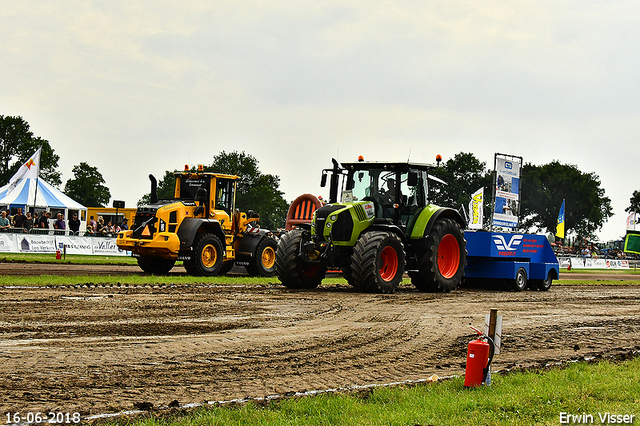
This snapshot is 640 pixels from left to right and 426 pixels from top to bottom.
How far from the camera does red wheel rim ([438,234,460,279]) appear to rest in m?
15.9

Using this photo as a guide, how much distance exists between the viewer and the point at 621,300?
15656 mm

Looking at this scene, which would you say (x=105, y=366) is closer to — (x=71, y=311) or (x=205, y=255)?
(x=71, y=311)

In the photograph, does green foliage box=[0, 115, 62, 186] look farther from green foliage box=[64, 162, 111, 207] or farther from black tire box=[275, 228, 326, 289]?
black tire box=[275, 228, 326, 289]

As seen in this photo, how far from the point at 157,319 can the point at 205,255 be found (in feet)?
29.2

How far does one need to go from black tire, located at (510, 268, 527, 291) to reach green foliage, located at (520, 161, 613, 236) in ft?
228

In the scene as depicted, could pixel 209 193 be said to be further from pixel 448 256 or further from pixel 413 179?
pixel 448 256

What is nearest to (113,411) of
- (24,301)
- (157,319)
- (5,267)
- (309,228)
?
(157,319)

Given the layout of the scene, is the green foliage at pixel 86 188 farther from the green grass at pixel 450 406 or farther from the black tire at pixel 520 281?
the green grass at pixel 450 406

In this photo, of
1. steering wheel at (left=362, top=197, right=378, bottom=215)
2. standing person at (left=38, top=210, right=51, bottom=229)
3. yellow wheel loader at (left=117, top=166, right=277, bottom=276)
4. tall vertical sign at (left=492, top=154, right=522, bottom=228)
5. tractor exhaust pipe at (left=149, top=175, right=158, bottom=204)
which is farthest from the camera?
standing person at (left=38, top=210, right=51, bottom=229)

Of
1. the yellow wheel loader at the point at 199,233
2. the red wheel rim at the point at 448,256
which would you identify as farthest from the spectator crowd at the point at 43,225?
the red wheel rim at the point at 448,256

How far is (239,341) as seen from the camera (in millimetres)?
7727

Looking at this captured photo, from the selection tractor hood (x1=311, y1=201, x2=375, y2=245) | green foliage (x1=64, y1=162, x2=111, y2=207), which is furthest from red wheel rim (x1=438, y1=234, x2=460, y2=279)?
green foliage (x1=64, y1=162, x2=111, y2=207)

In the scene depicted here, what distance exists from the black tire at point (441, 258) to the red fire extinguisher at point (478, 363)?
30.1 feet

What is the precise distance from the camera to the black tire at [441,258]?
49.0 ft
